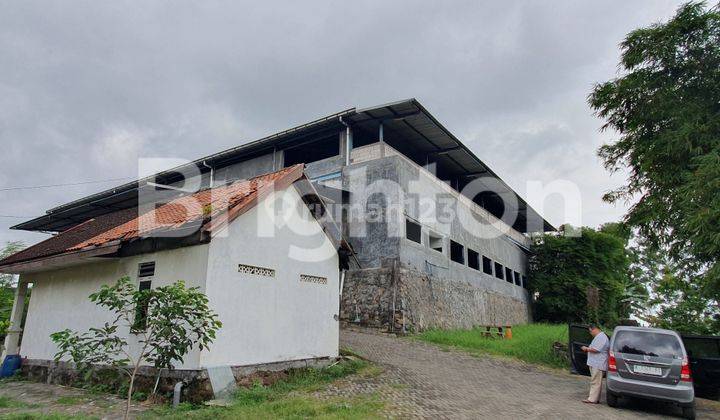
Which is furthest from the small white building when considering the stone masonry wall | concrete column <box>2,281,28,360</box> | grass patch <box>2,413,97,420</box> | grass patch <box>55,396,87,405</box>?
the stone masonry wall

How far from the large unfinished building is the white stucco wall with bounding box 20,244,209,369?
4872 mm

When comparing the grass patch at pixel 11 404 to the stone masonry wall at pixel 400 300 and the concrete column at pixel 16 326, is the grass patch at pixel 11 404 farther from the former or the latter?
the stone masonry wall at pixel 400 300

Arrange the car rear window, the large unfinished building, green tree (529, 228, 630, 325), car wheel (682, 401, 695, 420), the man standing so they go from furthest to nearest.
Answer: green tree (529, 228, 630, 325) → the large unfinished building → the man standing → the car rear window → car wheel (682, 401, 695, 420)

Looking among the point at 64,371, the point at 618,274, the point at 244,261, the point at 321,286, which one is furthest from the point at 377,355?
the point at 618,274

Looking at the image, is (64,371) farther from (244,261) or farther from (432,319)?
(432,319)

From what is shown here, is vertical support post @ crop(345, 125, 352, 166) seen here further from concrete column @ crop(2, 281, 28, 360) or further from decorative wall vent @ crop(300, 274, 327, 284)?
concrete column @ crop(2, 281, 28, 360)

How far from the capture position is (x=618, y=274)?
31484 millimetres

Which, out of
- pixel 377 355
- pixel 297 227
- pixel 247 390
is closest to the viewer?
pixel 247 390

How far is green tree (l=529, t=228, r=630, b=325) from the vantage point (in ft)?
94.7

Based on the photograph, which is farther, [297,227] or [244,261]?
[297,227]

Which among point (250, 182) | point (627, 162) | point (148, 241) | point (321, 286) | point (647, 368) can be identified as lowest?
point (647, 368)

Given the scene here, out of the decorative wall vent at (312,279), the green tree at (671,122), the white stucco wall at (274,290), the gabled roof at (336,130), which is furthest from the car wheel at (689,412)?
the gabled roof at (336,130)

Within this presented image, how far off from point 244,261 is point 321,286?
7.97 feet

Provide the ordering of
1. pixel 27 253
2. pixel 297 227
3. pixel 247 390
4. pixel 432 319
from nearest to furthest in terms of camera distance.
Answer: pixel 247 390 → pixel 297 227 → pixel 27 253 → pixel 432 319
